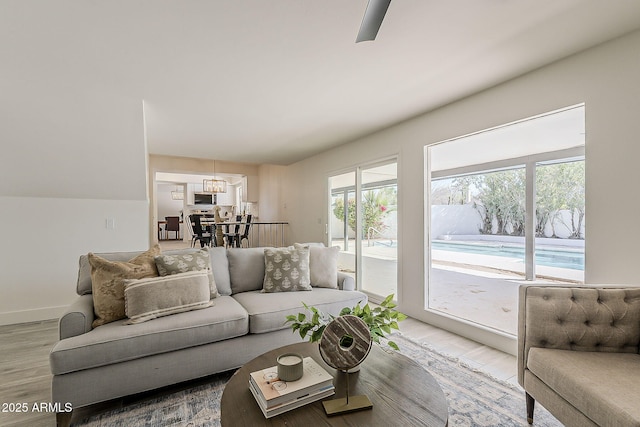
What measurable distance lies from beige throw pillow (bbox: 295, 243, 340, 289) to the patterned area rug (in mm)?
1198

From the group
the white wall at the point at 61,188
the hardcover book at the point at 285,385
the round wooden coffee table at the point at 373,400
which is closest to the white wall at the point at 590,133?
the round wooden coffee table at the point at 373,400

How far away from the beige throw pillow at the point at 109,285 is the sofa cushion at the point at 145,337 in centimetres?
9

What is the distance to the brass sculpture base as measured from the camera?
1145 mm

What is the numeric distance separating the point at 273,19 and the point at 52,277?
410 centimetres

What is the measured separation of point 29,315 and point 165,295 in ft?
9.31

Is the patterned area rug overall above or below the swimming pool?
below

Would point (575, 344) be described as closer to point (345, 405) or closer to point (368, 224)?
point (345, 405)

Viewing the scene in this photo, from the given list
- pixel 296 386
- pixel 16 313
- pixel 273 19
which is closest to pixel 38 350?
pixel 16 313

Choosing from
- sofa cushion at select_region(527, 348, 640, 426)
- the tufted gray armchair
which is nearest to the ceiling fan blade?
the tufted gray armchair

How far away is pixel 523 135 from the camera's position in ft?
9.93

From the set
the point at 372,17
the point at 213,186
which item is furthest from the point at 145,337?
the point at 213,186

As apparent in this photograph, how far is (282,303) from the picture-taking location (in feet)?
8.13

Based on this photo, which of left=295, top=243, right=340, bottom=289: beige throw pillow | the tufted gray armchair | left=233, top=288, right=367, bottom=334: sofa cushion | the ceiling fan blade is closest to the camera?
the ceiling fan blade

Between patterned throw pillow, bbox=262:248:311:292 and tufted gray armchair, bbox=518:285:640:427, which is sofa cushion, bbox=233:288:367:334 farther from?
tufted gray armchair, bbox=518:285:640:427
